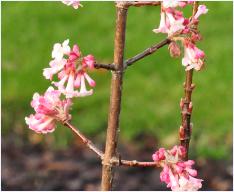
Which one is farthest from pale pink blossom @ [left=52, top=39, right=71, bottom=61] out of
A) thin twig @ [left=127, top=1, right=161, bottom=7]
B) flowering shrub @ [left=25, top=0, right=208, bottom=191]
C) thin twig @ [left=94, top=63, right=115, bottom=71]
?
thin twig @ [left=127, top=1, right=161, bottom=7]

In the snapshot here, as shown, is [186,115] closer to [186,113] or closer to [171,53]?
[186,113]

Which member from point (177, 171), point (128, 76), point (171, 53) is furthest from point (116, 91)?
point (128, 76)

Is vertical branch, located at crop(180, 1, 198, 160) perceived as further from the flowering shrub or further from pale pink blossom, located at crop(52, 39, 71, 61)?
pale pink blossom, located at crop(52, 39, 71, 61)

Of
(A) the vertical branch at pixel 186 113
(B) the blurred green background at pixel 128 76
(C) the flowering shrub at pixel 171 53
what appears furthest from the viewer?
(B) the blurred green background at pixel 128 76

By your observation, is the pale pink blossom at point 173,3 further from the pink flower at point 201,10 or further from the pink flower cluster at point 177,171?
the pink flower cluster at point 177,171

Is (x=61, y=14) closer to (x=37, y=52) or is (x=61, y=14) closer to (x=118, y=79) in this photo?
(x=37, y=52)

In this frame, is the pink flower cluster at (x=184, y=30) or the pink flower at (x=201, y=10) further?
the pink flower at (x=201, y=10)

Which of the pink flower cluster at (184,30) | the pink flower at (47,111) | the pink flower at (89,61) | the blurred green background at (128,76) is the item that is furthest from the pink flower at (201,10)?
the blurred green background at (128,76)
